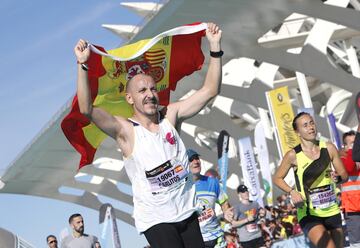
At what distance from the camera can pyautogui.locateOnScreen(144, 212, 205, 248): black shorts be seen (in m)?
5.77

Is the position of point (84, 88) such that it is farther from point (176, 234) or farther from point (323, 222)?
point (323, 222)

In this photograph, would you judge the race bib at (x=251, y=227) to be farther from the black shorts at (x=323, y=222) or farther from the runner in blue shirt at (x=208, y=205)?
the black shorts at (x=323, y=222)

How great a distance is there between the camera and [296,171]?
8.81 m

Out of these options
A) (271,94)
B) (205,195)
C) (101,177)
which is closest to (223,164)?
(271,94)

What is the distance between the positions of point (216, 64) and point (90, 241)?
5.87 metres

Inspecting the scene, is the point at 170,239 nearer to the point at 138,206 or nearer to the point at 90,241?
the point at 138,206

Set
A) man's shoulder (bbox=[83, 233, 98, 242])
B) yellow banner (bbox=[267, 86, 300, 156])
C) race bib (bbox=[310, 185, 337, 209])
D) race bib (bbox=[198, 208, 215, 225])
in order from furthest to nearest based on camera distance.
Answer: yellow banner (bbox=[267, 86, 300, 156]), man's shoulder (bbox=[83, 233, 98, 242]), race bib (bbox=[198, 208, 215, 225]), race bib (bbox=[310, 185, 337, 209])

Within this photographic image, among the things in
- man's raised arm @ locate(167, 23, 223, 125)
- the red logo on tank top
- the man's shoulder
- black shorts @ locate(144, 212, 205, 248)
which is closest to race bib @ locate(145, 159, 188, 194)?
the red logo on tank top

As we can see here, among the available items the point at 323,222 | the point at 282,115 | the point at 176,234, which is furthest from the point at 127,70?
the point at 282,115

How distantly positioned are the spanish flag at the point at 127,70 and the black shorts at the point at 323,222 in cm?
226

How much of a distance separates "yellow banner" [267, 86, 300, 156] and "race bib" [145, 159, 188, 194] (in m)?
18.5

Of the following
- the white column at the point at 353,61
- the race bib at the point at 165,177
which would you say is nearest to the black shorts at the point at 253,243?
the race bib at the point at 165,177

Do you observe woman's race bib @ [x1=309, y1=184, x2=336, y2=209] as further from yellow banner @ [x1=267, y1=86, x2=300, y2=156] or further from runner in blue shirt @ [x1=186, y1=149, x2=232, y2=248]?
yellow banner @ [x1=267, y1=86, x2=300, y2=156]

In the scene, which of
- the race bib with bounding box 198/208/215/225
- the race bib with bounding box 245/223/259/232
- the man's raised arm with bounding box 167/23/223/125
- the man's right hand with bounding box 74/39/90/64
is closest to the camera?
the man's right hand with bounding box 74/39/90/64
